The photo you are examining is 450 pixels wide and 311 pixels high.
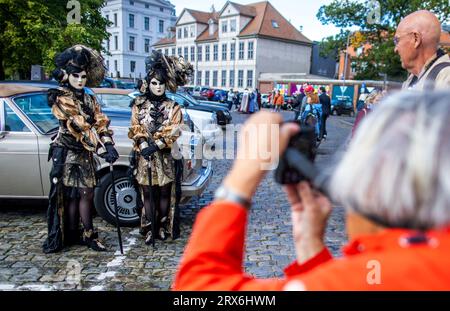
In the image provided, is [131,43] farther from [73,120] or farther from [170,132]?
[73,120]

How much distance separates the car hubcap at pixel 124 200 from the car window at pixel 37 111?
1208 millimetres

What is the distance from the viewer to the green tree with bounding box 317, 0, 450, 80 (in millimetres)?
28609

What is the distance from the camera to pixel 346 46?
3048 cm

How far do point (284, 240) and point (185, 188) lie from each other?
1447 mm

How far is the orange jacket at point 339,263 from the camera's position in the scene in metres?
0.84

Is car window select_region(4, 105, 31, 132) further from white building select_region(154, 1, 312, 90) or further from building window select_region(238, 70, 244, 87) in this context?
building window select_region(238, 70, 244, 87)

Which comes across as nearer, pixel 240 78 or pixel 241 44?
pixel 241 44

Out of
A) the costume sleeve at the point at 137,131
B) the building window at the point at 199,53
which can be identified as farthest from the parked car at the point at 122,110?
the building window at the point at 199,53

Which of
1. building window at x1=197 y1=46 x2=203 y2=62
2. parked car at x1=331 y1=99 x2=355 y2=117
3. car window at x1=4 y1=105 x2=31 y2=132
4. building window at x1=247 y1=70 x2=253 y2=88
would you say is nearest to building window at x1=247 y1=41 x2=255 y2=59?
building window at x1=247 y1=70 x2=253 y2=88

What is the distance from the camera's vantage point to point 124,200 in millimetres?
5098

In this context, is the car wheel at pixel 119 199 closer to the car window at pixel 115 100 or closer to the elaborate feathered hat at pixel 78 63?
the elaborate feathered hat at pixel 78 63

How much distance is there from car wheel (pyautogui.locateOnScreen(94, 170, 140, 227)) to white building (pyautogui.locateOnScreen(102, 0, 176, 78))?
66953 mm

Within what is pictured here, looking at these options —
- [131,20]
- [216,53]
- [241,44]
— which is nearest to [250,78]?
[241,44]

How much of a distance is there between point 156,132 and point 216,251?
3.60 m
